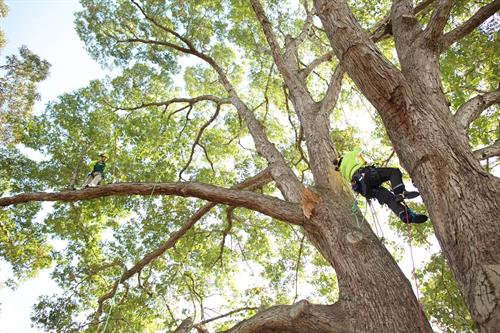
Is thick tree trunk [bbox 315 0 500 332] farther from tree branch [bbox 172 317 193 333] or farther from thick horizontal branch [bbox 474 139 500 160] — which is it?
tree branch [bbox 172 317 193 333]

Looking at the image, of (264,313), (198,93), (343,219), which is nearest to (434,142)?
(343,219)

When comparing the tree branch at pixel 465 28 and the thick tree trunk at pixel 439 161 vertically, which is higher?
the tree branch at pixel 465 28

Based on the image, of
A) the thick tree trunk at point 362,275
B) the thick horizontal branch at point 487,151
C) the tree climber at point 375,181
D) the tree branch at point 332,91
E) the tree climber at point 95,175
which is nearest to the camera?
the thick tree trunk at point 362,275

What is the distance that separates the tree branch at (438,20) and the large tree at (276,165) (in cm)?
1

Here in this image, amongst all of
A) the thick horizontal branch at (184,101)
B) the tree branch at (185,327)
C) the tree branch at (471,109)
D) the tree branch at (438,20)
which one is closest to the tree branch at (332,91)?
the tree branch at (438,20)

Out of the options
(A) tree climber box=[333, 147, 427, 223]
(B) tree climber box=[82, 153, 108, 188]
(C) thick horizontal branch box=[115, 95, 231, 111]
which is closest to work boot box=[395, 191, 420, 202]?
(A) tree climber box=[333, 147, 427, 223]

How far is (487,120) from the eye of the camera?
24.5 ft

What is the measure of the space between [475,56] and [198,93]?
8.01m

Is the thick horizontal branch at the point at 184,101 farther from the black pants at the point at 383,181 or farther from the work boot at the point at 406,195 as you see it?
the work boot at the point at 406,195

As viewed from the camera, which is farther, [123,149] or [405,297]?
[123,149]

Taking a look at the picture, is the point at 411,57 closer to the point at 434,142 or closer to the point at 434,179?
the point at 434,142

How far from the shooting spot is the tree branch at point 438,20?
11.3 ft

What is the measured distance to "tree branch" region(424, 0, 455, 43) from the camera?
11.3ft

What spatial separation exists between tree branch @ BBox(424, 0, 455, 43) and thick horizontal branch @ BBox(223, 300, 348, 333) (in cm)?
290
